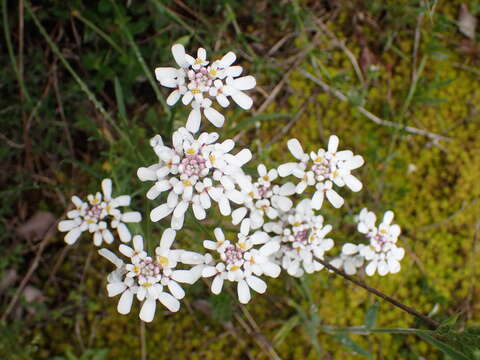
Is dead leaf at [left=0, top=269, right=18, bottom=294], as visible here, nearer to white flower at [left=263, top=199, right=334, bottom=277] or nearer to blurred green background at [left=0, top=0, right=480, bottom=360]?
blurred green background at [left=0, top=0, right=480, bottom=360]

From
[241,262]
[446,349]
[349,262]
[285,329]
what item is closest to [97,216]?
[241,262]

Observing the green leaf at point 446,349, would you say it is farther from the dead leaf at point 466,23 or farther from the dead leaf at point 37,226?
the dead leaf at point 466,23

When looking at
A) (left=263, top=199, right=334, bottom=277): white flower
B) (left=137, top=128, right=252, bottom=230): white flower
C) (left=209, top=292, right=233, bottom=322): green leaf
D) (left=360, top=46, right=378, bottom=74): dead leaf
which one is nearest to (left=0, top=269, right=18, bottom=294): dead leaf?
(left=209, top=292, right=233, bottom=322): green leaf

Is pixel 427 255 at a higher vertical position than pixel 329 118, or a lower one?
lower

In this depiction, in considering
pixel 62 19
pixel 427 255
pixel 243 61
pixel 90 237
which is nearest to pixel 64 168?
pixel 90 237

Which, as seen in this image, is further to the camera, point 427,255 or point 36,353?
point 427,255

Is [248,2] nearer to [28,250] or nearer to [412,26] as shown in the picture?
[412,26]
